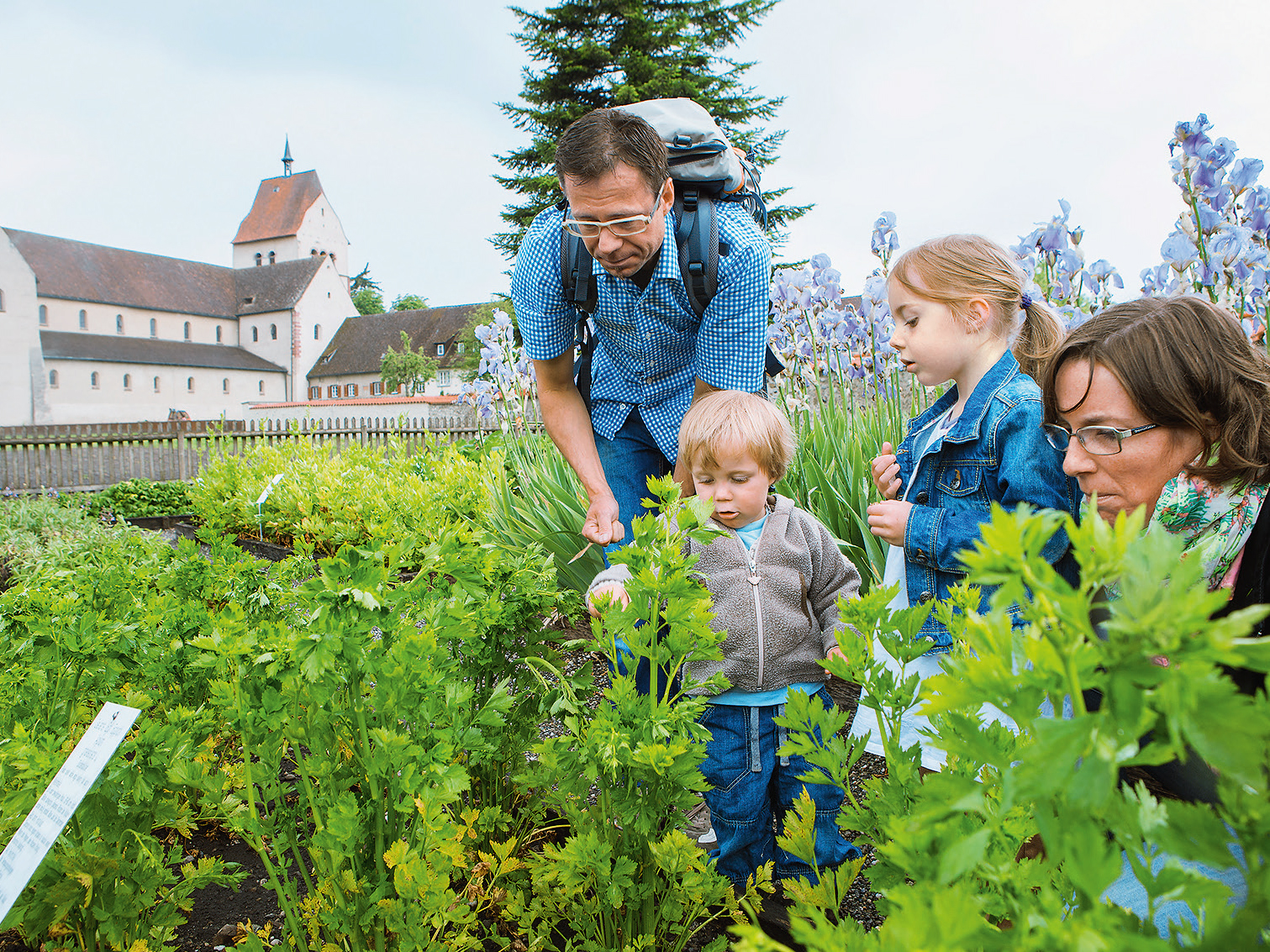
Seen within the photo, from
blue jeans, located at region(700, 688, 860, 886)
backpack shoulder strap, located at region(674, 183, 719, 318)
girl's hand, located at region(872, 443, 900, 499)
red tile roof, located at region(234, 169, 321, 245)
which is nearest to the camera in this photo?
blue jeans, located at region(700, 688, 860, 886)

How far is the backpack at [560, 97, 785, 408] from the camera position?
7.21 ft

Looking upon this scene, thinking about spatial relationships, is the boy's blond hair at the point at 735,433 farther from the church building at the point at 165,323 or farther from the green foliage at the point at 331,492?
the church building at the point at 165,323

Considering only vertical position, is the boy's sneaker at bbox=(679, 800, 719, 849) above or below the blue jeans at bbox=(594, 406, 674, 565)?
below

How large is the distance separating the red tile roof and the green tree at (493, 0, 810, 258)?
43479mm

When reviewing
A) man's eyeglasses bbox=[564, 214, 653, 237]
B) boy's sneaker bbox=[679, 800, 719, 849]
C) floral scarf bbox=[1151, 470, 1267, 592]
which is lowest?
boy's sneaker bbox=[679, 800, 719, 849]

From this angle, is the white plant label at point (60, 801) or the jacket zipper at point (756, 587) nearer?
the white plant label at point (60, 801)

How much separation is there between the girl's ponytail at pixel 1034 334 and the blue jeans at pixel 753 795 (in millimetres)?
1143

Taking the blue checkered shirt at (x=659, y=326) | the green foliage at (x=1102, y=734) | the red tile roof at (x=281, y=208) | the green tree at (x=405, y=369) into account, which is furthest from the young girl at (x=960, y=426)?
the red tile roof at (x=281, y=208)

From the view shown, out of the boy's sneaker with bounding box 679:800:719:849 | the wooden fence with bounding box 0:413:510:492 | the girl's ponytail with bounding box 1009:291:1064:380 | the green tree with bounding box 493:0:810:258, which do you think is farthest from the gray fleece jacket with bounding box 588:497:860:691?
the green tree with bounding box 493:0:810:258

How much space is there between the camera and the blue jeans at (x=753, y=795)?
1.73 metres

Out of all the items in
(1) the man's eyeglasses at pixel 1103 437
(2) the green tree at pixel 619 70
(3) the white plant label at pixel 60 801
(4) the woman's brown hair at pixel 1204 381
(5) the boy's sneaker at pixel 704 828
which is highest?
(2) the green tree at pixel 619 70

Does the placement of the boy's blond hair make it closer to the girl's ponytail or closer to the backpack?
the backpack

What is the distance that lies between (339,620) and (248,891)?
1.05 meters

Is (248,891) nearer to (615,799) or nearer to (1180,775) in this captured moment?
(615,799)
